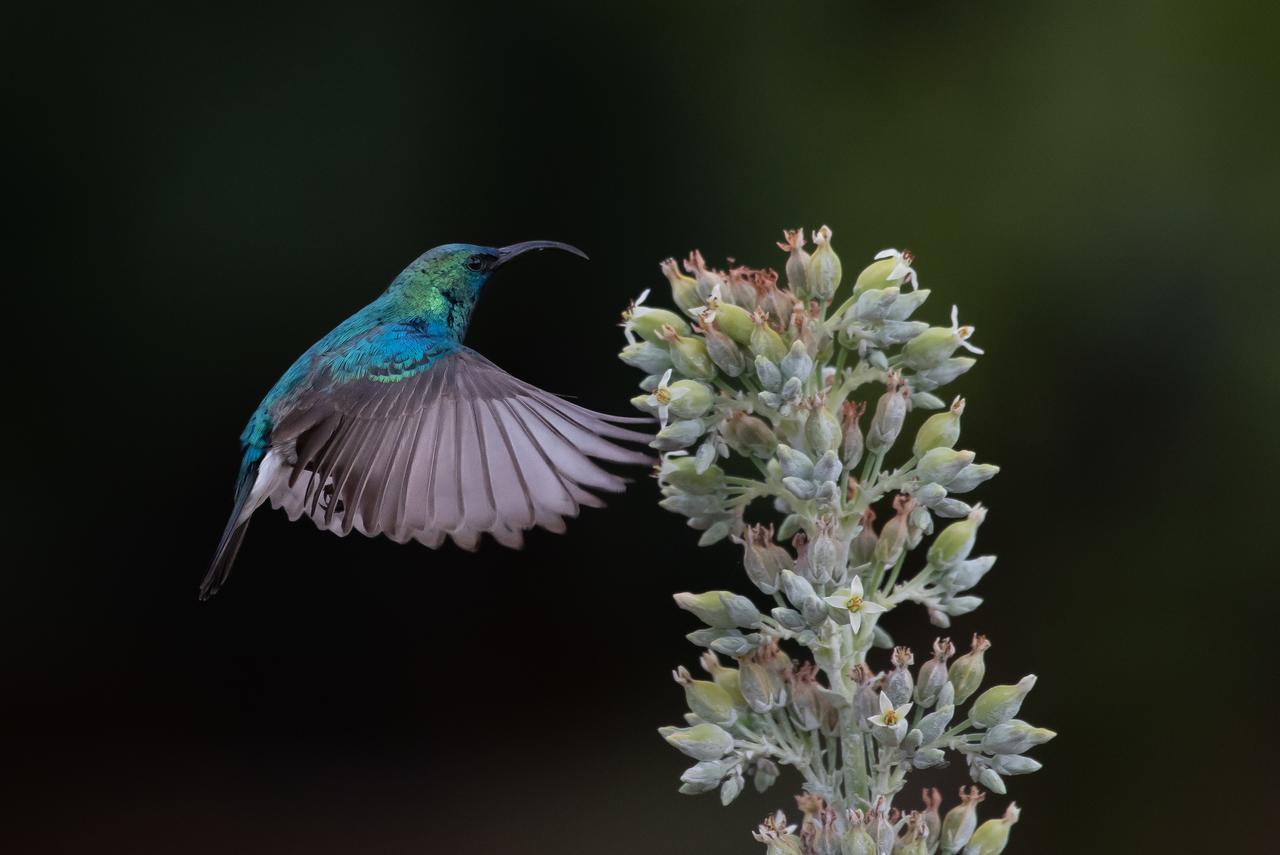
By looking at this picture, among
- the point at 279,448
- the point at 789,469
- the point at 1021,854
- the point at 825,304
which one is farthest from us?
the point at 1021,854

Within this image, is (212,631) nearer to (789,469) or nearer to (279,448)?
(279,448)

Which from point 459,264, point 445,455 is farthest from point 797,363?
point 459,264

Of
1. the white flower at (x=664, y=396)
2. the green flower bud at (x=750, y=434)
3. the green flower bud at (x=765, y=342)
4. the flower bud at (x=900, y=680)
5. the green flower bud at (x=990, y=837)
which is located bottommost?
the green flower bud at (x=990, y=837)

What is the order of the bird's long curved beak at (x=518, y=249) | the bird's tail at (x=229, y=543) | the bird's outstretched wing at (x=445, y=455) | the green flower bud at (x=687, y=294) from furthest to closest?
1. the bird's long curved beak at (x=518, y=249)
2. the bird's tail at (x=229, y=543)
3. the bird's outstretched wing at (x=445, y=455)
4. the green flower bud at (x=687, y=294)

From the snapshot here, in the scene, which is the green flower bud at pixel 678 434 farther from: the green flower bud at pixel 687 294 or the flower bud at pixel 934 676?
the flower bud at pixel 934 676

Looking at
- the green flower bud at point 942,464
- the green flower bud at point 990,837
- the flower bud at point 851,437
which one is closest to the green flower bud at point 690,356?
the flower bud at point 851,437

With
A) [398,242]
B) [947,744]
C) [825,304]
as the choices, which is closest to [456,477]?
[825,304]

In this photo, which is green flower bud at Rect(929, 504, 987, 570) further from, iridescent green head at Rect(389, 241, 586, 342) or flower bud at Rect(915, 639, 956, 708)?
iridescent green head at Rect(389, 241, 586, 342)
